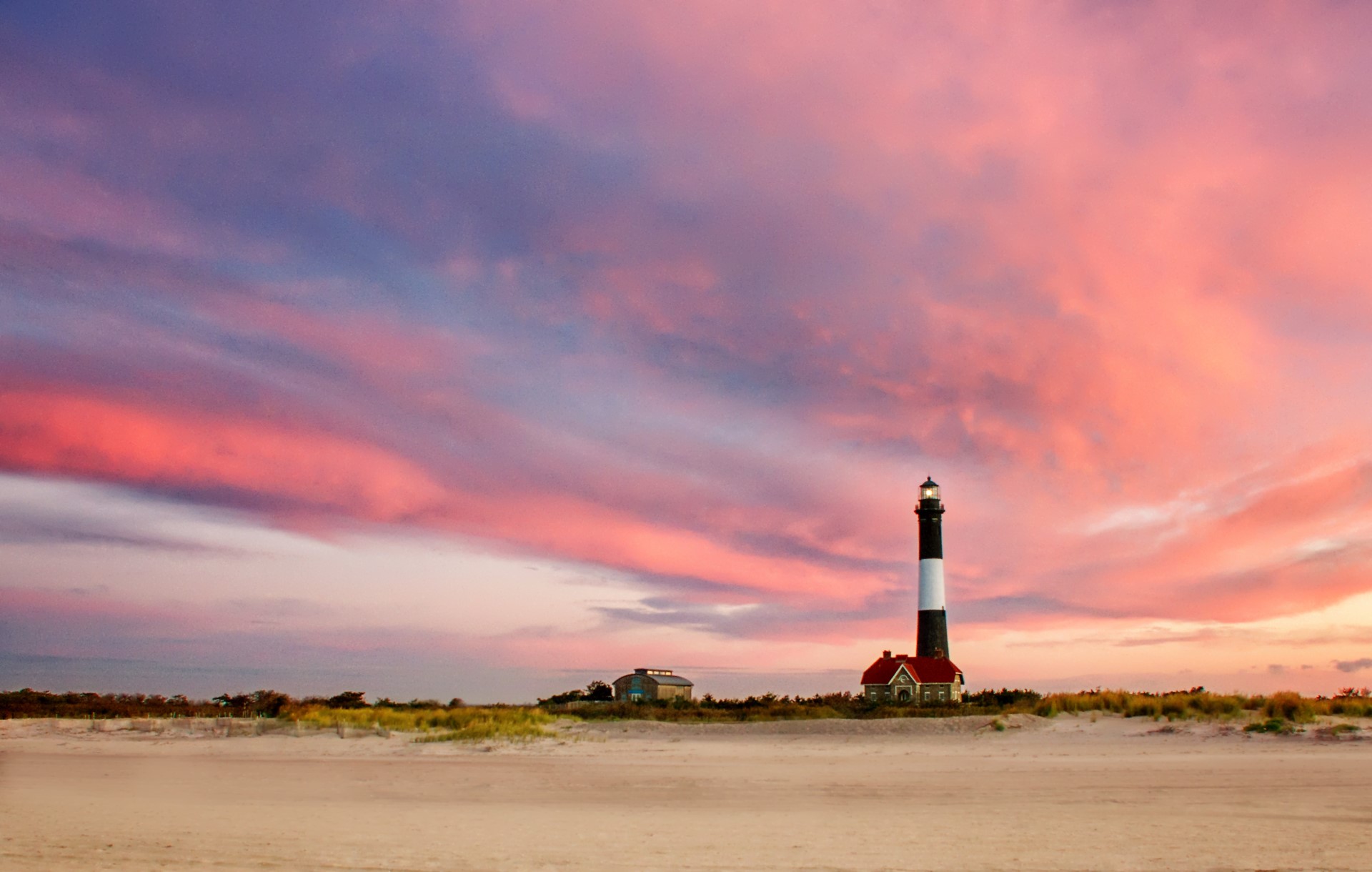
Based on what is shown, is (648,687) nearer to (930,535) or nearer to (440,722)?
(930,535)

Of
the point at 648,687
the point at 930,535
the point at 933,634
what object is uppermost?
the point at 930,535

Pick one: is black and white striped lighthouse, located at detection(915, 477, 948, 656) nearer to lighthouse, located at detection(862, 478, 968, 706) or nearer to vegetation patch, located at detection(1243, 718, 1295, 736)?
lighthouse, located at detection(862, 478, 968, 706)

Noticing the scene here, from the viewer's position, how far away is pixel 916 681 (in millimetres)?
47906

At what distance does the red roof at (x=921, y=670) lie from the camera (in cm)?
4819

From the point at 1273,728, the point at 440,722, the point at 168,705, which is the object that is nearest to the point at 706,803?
the point at 1273,728

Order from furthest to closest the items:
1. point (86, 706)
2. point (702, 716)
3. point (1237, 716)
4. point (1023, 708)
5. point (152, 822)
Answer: point (86, 706) → point (702, 716) → point (1023, 708) → point (1237, 716) → point (152, 822)

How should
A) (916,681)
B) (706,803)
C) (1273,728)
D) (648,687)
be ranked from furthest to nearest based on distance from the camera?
(648,687) < (916,681) < (1273,728) < (706,803)

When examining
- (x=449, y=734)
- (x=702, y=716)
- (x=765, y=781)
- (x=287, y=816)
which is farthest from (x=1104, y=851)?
(x=702, y=716)

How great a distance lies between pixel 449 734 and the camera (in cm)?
2638

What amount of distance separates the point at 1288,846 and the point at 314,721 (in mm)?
26579

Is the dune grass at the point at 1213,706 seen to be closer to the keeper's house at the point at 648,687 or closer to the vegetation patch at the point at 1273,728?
the vegetation patch at the point at 1273,728

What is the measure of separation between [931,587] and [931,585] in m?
0.08

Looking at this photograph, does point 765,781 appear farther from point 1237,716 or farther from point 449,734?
point 1237,716

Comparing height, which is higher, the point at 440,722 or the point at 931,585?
the point at 931,585
